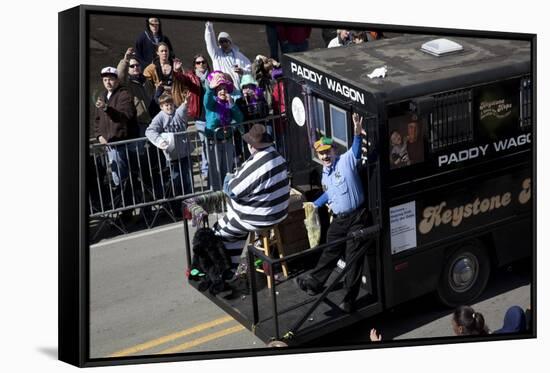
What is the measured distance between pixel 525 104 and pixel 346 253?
2.46m

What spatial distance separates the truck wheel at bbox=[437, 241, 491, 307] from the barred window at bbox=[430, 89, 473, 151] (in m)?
1.11

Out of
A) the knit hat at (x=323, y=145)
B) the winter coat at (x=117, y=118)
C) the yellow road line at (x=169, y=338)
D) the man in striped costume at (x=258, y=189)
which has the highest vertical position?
the winter coat at (x=117, y=118)

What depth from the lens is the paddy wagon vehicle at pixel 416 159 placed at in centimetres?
1031

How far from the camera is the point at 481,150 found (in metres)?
10.9

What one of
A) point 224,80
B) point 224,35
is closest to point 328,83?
point 224,80

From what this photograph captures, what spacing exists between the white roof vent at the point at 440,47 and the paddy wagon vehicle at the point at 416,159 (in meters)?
0.01

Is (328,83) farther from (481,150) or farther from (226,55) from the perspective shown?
(481,150)

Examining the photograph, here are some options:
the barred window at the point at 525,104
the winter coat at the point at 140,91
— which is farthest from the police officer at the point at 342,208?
the barred window at the point at 525,104

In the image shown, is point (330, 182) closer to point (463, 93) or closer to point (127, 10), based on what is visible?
point (463, 93)

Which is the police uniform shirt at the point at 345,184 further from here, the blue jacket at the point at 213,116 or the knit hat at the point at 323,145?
the blue jacket at the point at 213,116

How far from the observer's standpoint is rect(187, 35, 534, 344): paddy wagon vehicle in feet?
33.8

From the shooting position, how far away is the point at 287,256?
10266 millimetres

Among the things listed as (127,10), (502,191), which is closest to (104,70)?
(127,10)

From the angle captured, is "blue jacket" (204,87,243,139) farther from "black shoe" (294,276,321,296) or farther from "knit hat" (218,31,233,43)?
"black shoe" (294,276,321,296)
